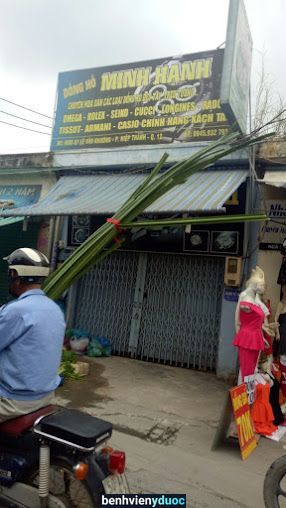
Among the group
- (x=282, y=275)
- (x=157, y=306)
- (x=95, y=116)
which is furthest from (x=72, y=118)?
(x=282, y=275)

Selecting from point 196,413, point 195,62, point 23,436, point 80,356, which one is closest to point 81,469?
point 23,436

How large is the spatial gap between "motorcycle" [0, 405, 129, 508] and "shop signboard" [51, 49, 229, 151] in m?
6.25

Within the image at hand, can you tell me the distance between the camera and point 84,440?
2.06m

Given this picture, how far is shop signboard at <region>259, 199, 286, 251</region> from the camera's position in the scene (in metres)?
6.52

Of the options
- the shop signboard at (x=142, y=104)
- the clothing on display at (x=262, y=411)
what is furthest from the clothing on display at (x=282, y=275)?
the shop signboard at (x=142, y=104)

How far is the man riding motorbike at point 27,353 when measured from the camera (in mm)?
2348

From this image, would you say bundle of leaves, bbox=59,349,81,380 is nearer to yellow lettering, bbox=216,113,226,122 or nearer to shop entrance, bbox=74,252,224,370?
shop entrance, bbox=74,252,224,370

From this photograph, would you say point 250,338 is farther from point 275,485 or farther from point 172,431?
point 275,485

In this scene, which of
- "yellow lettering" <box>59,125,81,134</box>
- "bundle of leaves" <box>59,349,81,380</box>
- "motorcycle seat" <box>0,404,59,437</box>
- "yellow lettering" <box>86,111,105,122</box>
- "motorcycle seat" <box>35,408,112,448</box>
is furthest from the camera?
"yellow lettering" <box>59,125,81,134</box>

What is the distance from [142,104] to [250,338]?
535 cm

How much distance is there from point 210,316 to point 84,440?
216 inches

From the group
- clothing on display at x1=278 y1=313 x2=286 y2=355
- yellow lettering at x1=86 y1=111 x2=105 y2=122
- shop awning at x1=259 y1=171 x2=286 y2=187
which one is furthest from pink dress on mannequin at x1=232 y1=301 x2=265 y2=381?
yellow lettering at x1=86 y1=111 x2=105 y2=122

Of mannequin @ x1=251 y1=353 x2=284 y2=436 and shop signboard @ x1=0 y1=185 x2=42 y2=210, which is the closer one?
mannequin @ x1=251 y1=353 x2=284 y2=436

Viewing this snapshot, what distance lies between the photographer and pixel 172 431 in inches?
184
